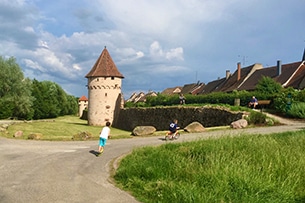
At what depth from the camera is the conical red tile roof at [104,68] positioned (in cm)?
4978

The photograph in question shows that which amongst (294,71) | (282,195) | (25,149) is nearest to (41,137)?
(25,149)

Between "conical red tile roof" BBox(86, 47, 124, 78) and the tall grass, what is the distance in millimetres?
39307

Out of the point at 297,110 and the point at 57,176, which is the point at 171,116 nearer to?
the point at 297,110

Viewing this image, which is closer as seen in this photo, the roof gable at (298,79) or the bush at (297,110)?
the bush at (297,110)

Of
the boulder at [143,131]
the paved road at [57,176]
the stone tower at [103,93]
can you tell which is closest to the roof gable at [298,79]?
the stone tower at [103,93]

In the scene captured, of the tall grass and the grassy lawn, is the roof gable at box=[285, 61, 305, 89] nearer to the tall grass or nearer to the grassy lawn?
the grassy lawn

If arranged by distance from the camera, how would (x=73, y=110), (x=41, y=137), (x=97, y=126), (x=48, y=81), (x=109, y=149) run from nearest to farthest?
(x=109, y=149)
(x=41, y=137)
(x=97, y=126)
(x=48, y=81)
(x=73, y=110)

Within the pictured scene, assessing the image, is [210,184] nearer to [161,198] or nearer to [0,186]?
[161,198]

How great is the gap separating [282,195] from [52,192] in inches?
210

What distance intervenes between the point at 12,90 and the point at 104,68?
56.5 ft

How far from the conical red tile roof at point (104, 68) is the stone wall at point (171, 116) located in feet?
18.9

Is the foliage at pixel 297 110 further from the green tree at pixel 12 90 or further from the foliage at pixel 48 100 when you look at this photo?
the foliage at pixel 48 100

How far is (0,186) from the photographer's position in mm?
8805

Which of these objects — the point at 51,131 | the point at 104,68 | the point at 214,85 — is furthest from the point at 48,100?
the point at 51,131
